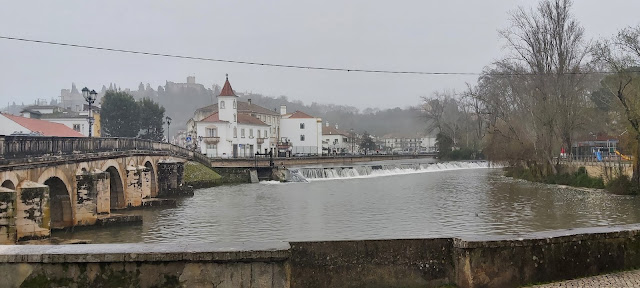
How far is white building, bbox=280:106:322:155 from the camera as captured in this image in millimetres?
106438

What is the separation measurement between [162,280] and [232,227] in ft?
53.5

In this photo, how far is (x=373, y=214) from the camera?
25.0m

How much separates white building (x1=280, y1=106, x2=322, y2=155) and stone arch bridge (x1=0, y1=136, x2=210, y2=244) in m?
→ 69.0

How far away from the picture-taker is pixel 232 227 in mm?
21828

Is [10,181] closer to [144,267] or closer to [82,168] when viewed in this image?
[82,168]

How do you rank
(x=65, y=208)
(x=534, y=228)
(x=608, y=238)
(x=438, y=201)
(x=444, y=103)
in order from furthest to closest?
(x=444, y=103)
(x=438, y=201)
(x=65, y=208)
(x=534, y=228)
(x=608, y=238)

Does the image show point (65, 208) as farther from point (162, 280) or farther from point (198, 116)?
point (198, 116)

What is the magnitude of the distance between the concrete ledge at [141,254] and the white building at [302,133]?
98.8 metres

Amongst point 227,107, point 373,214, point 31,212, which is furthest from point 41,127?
point 373,214

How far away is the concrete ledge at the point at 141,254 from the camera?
5.66 metres

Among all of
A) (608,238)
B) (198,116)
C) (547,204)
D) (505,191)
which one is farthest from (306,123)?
(608,238)

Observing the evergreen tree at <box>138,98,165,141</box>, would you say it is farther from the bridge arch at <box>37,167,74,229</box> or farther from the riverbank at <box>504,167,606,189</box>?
the bridge arch at <box>37,167,74,229</box>

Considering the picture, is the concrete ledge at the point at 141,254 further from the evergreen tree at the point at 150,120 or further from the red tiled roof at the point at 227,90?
the evergreen tree at the point at 150,120

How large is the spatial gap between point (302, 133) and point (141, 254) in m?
103
